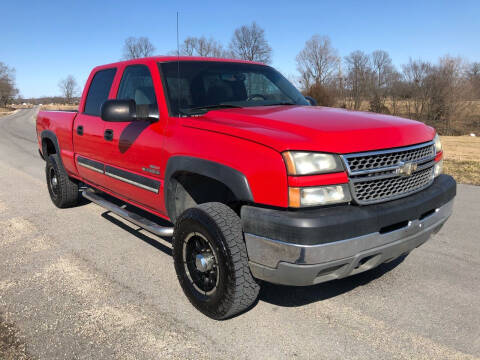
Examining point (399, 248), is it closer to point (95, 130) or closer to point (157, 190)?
point (157, 190)

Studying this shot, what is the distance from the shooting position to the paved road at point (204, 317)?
252 cm

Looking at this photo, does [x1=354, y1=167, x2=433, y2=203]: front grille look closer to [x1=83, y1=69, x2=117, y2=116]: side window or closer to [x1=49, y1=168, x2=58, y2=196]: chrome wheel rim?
[x1=83, y1=69, x2=117, y2=116]: side window

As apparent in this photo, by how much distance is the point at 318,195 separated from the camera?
237 centimetres

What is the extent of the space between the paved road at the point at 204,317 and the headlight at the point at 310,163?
111 centimetres

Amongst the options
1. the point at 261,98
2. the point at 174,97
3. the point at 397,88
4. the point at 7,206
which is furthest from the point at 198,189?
the point at 397,88

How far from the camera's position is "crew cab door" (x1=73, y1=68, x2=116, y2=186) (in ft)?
14.4

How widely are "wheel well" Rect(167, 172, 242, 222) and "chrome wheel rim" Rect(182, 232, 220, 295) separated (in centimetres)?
40

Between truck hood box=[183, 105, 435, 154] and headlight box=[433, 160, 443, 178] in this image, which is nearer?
truck hood box=[183, 105, 435, 154]

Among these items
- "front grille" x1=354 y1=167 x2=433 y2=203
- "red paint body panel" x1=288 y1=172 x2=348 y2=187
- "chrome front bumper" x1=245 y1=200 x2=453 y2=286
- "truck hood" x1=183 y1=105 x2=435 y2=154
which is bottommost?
"chrome front bumper" x1=245 y1=200 x2=453 y2=286

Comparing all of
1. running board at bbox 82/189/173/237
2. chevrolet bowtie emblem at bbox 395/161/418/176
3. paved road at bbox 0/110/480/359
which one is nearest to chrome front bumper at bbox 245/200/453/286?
chevrolet bowtie emblem at bbox 395/161/418/176

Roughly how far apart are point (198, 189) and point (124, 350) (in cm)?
132

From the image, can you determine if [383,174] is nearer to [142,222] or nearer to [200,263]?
[200,263]

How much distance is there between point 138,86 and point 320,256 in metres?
2.57

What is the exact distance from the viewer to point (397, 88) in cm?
3114
